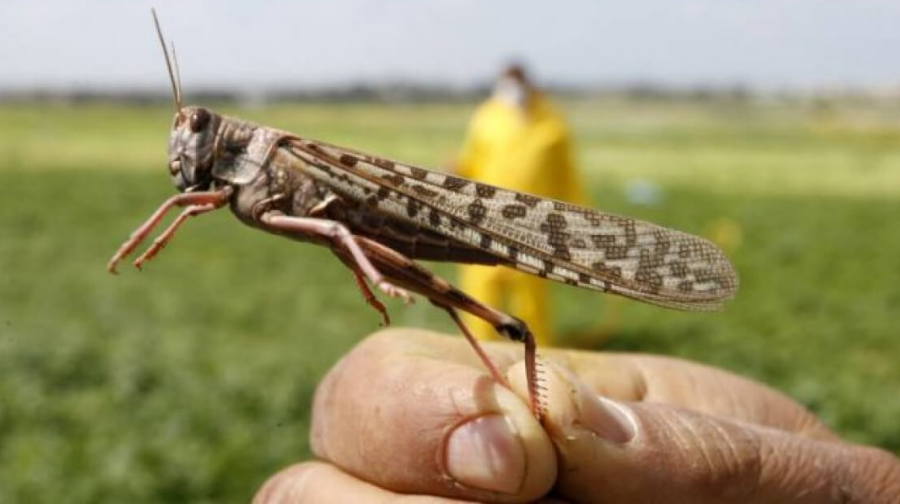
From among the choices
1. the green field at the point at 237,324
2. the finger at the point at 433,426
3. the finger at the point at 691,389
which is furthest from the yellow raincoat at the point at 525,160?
the finger at the point at 433,426

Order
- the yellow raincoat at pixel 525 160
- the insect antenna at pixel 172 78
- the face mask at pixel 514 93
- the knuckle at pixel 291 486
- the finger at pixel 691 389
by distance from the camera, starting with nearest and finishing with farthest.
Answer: the insect antenna at pixel 172 78, the knuckle at pixel 291 486, the finger at pixel 691 389, the yellow raincoat at pixel 525 160, the face mask at pixel 514 93

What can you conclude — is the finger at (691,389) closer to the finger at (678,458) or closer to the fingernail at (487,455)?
the finger at (678,458)

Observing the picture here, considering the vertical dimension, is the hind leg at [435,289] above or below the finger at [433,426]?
above

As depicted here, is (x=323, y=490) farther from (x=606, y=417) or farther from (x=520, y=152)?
(x=520, y=152)

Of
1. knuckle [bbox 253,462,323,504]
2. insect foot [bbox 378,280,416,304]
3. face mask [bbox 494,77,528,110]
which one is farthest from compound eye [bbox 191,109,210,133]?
face mask [bbox 494,77,528,110]

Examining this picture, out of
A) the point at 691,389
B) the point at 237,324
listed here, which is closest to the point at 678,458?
the point at 691,389

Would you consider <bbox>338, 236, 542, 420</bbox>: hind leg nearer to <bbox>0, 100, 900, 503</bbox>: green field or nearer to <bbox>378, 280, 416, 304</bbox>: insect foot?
<bbox>378, 280, 416, 304</bbox>: insect foot

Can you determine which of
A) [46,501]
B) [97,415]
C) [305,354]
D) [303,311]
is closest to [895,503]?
[46,501]

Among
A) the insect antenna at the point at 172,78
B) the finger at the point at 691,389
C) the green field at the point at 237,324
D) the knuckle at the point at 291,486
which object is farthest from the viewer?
the green field at the point at 237,324
